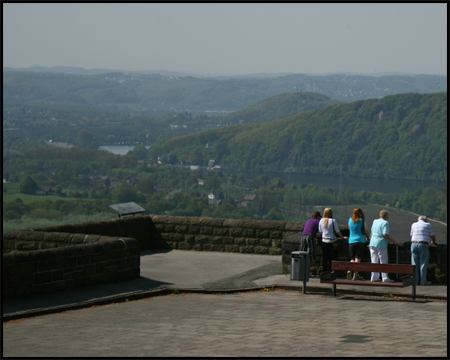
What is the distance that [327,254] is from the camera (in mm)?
11703

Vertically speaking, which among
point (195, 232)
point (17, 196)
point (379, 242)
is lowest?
point (17, 196)

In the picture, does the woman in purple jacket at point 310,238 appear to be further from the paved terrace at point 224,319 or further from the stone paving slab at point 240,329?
the stone paving slab at point 240,329

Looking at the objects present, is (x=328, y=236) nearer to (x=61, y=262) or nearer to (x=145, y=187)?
(x=61, y=262)

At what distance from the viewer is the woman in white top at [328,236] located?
11594 millimetres

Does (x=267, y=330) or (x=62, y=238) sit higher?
(x=62, y=238)

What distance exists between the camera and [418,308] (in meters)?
9.39

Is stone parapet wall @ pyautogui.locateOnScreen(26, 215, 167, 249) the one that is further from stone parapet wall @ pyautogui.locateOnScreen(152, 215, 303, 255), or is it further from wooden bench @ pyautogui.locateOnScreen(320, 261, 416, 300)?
wooden bench @ pyautogui.locateOnScreen(320, 261, 416, 300)

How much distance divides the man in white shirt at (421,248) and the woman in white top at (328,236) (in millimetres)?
1409

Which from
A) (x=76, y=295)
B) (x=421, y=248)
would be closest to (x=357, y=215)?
(x=421, y=248)

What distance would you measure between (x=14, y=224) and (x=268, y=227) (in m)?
101

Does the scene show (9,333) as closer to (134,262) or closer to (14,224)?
(134,262)

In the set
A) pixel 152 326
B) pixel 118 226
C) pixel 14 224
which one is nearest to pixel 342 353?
pixel 152 326

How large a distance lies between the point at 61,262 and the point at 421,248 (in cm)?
638

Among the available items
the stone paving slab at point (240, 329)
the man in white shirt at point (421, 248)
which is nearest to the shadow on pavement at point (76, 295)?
the stone paving slab at point (240, 329)
